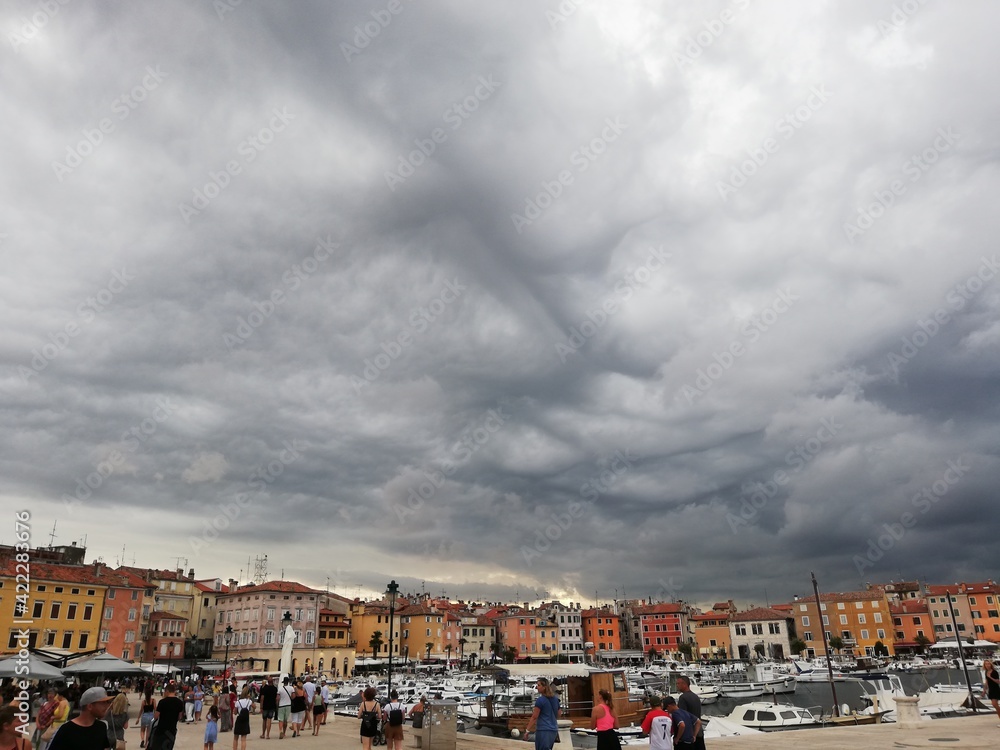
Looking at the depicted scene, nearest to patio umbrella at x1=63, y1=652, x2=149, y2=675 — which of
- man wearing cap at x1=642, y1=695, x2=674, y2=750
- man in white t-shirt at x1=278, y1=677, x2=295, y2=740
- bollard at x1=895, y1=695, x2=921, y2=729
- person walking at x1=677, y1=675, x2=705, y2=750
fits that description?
man in white t-shirt at x1=278, y1=677, x2=295, y2=740

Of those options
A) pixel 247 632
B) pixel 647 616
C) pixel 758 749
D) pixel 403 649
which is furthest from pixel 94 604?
pixel 647 616

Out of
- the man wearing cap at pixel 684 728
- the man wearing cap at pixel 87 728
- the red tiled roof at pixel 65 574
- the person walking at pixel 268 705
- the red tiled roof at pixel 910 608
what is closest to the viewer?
the man wearing cap at pixel 87 728

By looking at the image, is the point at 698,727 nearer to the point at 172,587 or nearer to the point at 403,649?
the point at 172,587

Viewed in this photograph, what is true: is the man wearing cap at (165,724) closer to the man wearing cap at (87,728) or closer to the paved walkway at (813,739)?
the paved walkway at (813,739)

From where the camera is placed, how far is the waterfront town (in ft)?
219

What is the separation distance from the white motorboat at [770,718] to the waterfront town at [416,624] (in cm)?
5348

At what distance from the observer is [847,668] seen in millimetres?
83500

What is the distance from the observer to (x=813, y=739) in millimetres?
16766

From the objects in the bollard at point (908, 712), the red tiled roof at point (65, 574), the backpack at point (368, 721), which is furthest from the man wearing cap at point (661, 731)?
the red tiled roof at point (65, 574)

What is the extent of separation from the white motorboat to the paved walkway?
15460 mm

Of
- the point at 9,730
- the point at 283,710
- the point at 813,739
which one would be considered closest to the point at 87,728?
the point at 9,730

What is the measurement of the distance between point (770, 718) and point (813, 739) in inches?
789

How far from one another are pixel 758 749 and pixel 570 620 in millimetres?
117585

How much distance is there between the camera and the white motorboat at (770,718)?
33.3 metres
